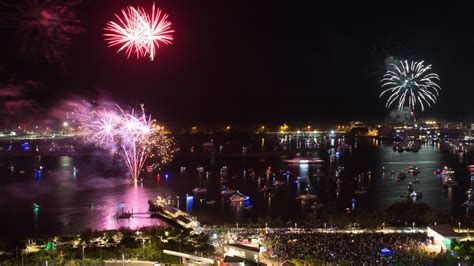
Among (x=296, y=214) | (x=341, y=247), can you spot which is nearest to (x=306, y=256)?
(x=341, y=247)

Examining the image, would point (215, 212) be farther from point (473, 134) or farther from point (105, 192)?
point (473, 134)

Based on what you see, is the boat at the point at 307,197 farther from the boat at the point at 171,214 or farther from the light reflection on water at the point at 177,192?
the boat at the point at 171,214

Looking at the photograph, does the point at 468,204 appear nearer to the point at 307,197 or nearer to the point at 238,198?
the point at 307,197

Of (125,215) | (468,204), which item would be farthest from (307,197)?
(125,215)

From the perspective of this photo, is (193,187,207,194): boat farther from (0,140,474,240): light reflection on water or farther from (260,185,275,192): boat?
(260,185,275,192): boat

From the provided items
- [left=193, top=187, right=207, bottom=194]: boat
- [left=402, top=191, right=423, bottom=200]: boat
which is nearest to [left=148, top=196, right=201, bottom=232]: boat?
[left=193, top=187, right=207, bottom=194]: boat
